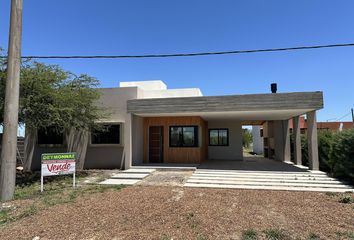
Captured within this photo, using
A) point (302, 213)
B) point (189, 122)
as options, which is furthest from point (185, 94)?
point (302, 213)

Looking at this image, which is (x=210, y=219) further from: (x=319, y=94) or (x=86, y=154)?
(x=86, y=154)

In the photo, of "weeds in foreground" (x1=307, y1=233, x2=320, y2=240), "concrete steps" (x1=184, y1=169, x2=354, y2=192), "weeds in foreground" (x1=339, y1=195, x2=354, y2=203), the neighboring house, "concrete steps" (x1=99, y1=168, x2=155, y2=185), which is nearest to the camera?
"weeds in foreground" (x1=307, y1=233, x2=320, y2=240)

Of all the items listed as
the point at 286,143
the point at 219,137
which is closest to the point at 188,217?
the point at 219,137

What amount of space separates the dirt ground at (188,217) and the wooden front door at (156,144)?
22.3ft

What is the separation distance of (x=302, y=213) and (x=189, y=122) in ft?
29.2

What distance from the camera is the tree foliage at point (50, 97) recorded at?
30.9ft

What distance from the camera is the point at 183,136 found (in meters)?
14.3

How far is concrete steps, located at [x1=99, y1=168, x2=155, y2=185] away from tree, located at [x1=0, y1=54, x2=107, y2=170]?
2.93 metres

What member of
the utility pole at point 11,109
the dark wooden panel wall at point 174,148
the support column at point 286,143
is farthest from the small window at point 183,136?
the utility pole at point 11,109

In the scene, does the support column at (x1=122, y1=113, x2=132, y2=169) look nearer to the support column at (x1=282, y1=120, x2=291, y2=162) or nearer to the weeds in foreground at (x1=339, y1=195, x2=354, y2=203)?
the weeds in foreground at (x1=339, y1=195, x2=354, y2=203)

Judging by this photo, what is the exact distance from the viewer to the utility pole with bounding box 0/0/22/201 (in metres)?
7.23

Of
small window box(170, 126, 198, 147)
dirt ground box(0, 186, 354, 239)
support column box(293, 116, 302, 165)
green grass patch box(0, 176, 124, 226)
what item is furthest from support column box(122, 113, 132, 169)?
support column box(293, 116, 302, 165)

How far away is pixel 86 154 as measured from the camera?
541 inches

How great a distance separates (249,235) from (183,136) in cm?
985
